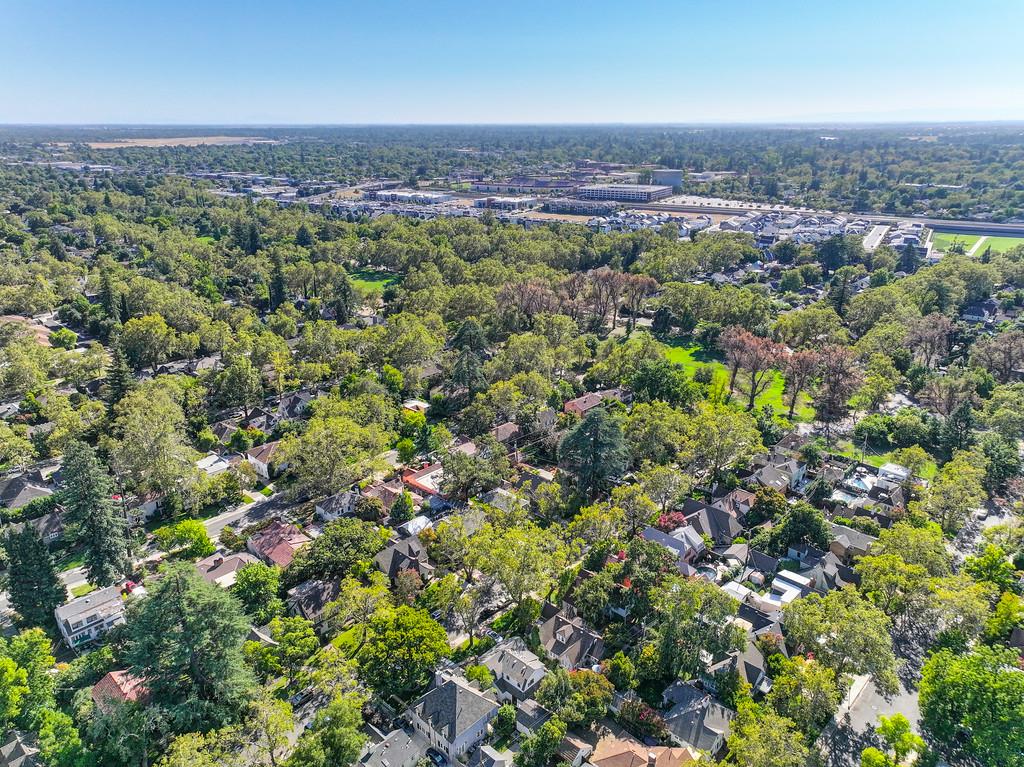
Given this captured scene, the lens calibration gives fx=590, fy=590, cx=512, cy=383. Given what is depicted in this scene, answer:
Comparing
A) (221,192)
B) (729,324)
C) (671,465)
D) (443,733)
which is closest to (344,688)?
(443,733)

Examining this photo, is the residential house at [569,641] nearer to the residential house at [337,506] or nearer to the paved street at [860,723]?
the paved street at [860,723]

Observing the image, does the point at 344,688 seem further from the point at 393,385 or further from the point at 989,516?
the point at 989,516

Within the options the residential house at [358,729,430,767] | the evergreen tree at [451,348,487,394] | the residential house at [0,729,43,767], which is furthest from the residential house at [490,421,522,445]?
the residential house at [0,729,43,767]

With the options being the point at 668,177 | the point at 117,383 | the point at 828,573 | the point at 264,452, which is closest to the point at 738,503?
the point at 828,573

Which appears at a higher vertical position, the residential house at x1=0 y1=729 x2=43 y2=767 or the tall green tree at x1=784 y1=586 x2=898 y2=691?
the tall green tree at x1=784 y1=586 x2=898 y2=691

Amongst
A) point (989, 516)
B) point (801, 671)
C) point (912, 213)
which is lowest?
point (989, 516)

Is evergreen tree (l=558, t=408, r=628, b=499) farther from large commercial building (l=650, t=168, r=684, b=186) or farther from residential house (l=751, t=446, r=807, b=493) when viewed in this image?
large commercial building (l=650, t=168, r=684, b=186)

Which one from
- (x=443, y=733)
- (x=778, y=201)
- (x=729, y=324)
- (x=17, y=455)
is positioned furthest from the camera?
(x=778, y=201)
